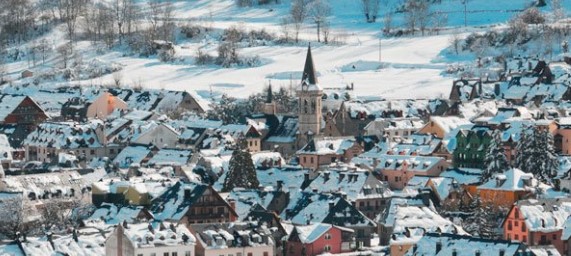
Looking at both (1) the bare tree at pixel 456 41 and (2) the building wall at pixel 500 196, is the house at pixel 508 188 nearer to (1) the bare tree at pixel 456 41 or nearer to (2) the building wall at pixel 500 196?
(2) the building wall at pixel 500 196

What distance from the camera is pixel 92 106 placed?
12019 centimetres

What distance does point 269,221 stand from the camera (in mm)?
71438

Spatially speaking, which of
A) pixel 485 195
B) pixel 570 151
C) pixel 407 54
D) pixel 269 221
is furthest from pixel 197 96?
pixel 269 221

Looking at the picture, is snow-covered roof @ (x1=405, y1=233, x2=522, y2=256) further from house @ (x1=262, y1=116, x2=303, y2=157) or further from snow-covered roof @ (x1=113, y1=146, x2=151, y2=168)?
house @ (x1=262, y1=116, x2=303, y2=157)

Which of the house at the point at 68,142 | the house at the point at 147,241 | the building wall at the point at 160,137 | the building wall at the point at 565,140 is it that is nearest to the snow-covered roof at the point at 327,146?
the building wall at the point at 160,137

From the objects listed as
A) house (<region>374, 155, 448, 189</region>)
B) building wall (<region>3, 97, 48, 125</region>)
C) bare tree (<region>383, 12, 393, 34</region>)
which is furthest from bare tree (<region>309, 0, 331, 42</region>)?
house (<region>374, 155, 448, 189</region>)

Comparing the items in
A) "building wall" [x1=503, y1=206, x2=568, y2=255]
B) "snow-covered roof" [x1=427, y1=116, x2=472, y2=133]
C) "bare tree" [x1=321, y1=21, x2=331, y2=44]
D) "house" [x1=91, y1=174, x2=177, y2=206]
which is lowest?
"building wall" [x1=503, y1=206, x2=568, y2=255]

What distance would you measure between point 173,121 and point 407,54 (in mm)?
33189

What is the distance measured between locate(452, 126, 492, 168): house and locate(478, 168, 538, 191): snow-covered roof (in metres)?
9.52

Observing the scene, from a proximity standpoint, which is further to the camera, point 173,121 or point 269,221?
point 173,121

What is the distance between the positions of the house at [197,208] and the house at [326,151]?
68.2ft

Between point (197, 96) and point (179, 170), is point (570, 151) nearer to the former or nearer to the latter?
point (179, 170)

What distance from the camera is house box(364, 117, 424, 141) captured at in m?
104

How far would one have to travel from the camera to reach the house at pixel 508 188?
8081 cm
